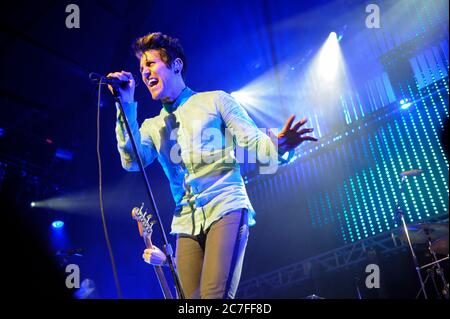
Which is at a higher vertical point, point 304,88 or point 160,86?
point 304,88

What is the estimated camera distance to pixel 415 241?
18.0 feet

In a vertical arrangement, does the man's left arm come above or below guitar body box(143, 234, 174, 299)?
above

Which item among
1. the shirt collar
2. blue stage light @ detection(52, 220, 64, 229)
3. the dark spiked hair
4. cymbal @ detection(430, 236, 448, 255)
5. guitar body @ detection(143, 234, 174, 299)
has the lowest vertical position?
guitar body @ detection(143, 234, 174, 299)

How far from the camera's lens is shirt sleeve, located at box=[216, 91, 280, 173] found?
1.79 meters

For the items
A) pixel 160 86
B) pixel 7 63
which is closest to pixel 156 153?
pixel 160 86

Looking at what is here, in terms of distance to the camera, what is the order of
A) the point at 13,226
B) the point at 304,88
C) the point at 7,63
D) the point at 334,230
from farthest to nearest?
the point at 304,88 → the point at 334,230 → the point at 13,226 → the point at 7,63

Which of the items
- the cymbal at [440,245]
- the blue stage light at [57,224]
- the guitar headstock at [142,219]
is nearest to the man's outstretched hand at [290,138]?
the guitar headstock at [142,219]

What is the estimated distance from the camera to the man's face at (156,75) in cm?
218

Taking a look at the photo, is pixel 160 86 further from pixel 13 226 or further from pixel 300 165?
pixel 300 165

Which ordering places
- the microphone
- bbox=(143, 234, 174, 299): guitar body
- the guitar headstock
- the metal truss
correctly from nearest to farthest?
Result: the microphone → bbox=(143, 234, 174, 299): guitar body → the guitar headstock → the metal truss

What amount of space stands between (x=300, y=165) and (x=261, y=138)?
5.65 m

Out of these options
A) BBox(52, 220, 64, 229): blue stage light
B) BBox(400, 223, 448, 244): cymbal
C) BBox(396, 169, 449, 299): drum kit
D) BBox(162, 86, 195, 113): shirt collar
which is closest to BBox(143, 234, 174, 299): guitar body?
BBox(162, 86, 195, 113): shirt collar

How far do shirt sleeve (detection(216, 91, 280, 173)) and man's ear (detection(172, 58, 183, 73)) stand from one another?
0.38 metres

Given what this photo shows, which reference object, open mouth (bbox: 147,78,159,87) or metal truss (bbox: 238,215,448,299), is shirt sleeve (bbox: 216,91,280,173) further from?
metal truss (bbox: 238,215,448,299)
